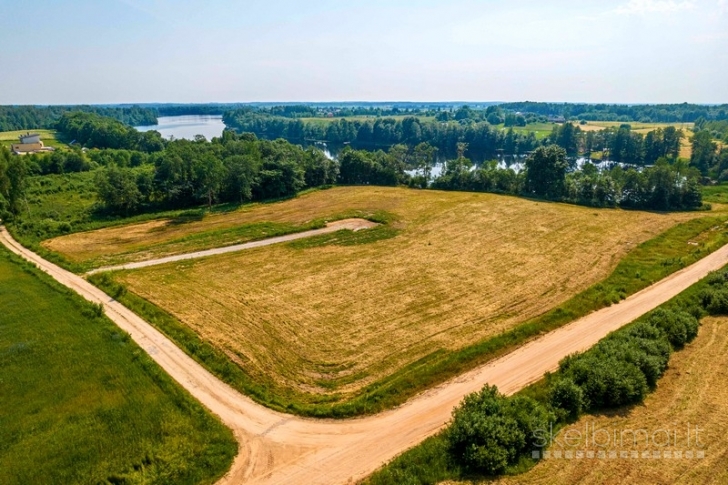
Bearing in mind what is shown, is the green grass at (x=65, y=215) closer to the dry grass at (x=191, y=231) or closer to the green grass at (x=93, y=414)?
the dry grass at (x=191, y=231)

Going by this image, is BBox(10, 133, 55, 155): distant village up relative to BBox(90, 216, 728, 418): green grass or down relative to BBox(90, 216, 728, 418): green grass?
up

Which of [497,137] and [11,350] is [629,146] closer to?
[497,137]

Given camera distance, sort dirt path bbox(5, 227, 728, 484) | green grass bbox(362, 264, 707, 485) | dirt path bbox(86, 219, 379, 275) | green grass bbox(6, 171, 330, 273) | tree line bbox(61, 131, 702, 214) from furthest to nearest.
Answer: tree line bbox(61, 131, 702, 214), green grass bbox(6, 171, 330, 273), dirt path bbox(86, 219, 379, 275), dirt path bbox(5, 227, 728, 484), green grass bbox(362, 264, 707, 485)

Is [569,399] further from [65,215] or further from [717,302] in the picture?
[65,215]

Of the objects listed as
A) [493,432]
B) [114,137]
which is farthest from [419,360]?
[114,137]

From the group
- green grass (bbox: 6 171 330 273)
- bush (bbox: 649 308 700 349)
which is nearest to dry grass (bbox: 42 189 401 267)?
green grass (bbox: 6 171 330 273)

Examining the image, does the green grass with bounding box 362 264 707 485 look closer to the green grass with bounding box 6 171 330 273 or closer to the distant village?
the green grass with bounding box 6 171 330 273
